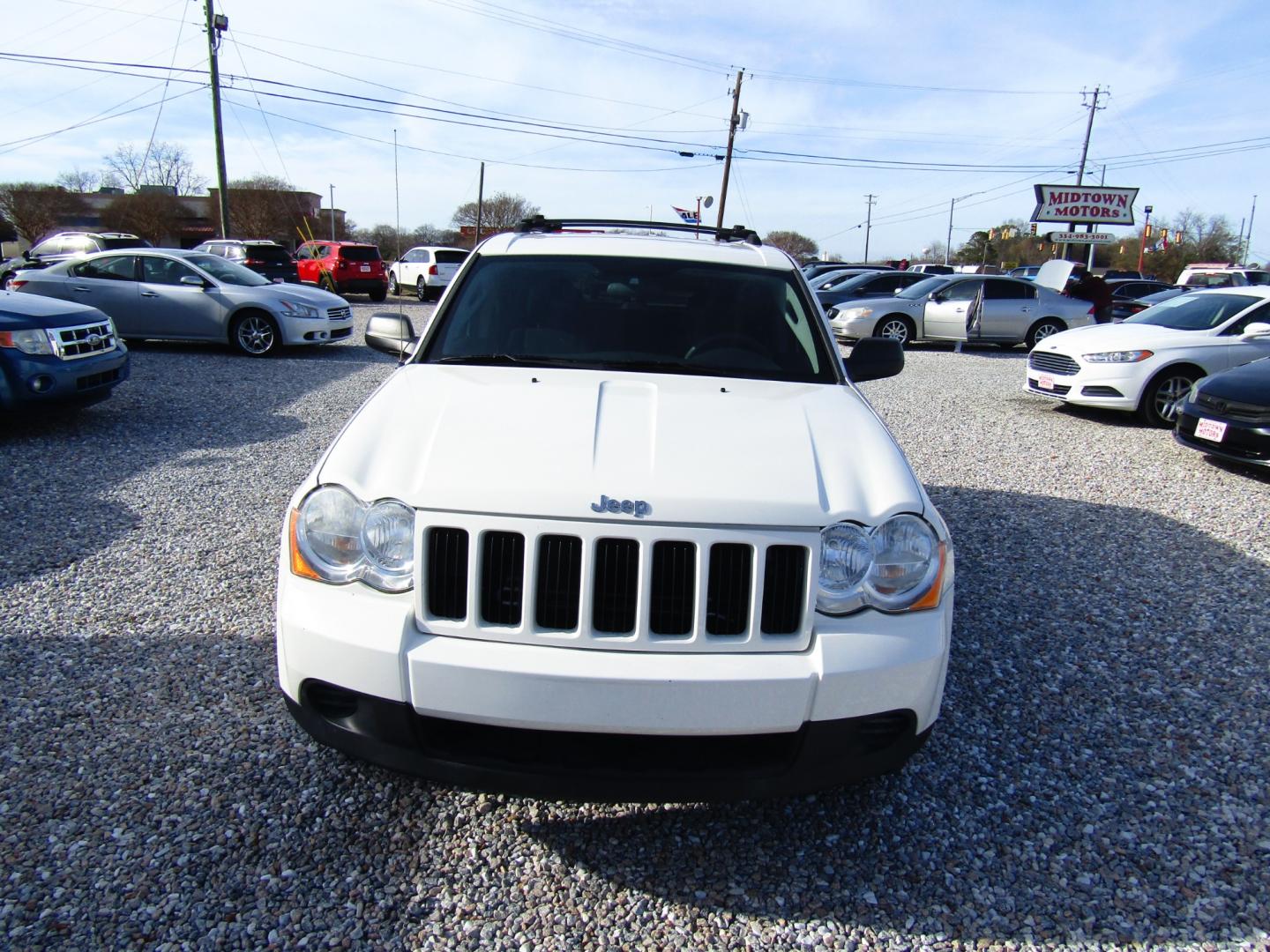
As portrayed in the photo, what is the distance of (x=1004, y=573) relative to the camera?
15.4ft

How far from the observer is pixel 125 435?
7.38m

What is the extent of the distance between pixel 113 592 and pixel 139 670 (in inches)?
38.3

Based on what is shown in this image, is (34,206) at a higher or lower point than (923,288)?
higher

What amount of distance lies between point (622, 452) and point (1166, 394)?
9.06 meters

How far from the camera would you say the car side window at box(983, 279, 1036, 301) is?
16.8m

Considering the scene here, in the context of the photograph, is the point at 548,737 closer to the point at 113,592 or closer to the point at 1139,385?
the point at 113,592

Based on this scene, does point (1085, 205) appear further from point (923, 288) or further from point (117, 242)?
point (117, 242)

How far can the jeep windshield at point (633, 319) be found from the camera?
10.9 ft

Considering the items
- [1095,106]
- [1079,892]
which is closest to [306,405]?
[1079,892]

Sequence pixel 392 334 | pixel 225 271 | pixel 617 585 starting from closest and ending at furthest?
1. pixel 617 585
2. pixel 392 334
3. pixel 225 271

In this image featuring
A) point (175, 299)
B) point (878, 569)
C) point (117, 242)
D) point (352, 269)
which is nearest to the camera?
point (878, 569)

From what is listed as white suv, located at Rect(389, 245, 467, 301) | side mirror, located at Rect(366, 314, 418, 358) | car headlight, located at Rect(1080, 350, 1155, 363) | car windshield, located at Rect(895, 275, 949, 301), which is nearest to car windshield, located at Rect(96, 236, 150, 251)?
white suv, located at Rect(389, 245, 467, 301)

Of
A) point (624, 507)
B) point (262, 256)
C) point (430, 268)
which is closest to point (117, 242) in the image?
point (262, 256)

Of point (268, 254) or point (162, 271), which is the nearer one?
point (162, 271)
